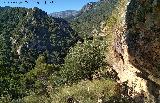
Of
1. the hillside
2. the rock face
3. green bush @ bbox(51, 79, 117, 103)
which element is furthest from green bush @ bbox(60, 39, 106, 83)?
the rock face

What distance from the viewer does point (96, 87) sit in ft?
86.9

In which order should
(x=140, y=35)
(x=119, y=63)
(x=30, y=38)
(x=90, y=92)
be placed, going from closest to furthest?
(x=140, y=35), (x=119, y=63), (x=90, y=92), (x=30, y=38)

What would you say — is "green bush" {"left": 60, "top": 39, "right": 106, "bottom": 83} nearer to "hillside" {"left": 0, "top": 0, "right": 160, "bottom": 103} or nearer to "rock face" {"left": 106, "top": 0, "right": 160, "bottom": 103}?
"hillside" {"left": 0, "top": 0, "right": 160, "bottom": 103}

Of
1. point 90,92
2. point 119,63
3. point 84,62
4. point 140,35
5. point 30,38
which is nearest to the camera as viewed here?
point 140,35

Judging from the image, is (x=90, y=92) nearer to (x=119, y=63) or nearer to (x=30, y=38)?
(x=119, y=63)

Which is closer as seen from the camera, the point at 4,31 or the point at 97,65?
the point at 97,65

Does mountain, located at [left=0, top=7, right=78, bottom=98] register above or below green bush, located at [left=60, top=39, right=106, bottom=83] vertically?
below

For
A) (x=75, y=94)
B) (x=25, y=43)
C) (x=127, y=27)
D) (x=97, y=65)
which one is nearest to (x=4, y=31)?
(x=25, y=43)

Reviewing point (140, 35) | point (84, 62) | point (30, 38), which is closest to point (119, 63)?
point (140, 35)

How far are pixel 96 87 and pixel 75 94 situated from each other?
67.1 inches

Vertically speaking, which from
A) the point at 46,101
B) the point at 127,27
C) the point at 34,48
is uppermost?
the point at 127,27

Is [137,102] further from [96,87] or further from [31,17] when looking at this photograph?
[31,17]

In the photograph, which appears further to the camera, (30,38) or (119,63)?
(30,38)

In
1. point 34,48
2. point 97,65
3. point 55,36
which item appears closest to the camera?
point 97,65
